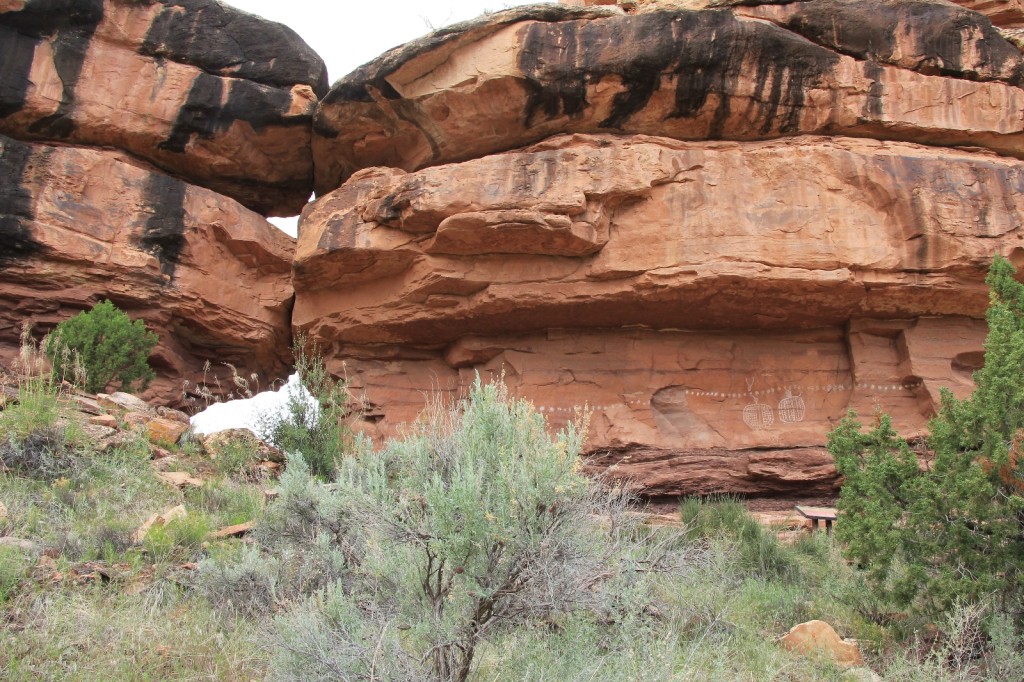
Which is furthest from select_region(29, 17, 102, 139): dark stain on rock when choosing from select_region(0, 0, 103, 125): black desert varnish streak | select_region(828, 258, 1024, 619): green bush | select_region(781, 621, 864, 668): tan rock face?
select_region(781, 621, 864, 668): tan rock face

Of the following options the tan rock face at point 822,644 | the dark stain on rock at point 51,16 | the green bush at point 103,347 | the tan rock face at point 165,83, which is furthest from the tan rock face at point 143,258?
the tan rock face at point 822,644

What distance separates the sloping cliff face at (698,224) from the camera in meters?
9.43

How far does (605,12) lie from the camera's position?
10414 millimetres

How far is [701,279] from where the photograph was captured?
929cm

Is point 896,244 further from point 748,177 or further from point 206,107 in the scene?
point 206,107

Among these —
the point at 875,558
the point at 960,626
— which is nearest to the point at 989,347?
the point at 875,558

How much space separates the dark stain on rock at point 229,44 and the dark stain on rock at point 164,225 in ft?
6.33

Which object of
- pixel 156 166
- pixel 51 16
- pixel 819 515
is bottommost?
pixel 819 515

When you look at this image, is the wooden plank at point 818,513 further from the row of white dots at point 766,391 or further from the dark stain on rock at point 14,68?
the dark stain on rock at point 14,68

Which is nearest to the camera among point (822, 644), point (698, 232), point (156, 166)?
point (822, 644)

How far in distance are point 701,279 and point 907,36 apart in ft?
14.0

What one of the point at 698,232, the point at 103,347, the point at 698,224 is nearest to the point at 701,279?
the point at 698,232

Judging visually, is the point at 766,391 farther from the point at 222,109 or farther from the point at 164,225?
the point at 222,109

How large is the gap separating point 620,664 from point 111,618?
270 centimetres
